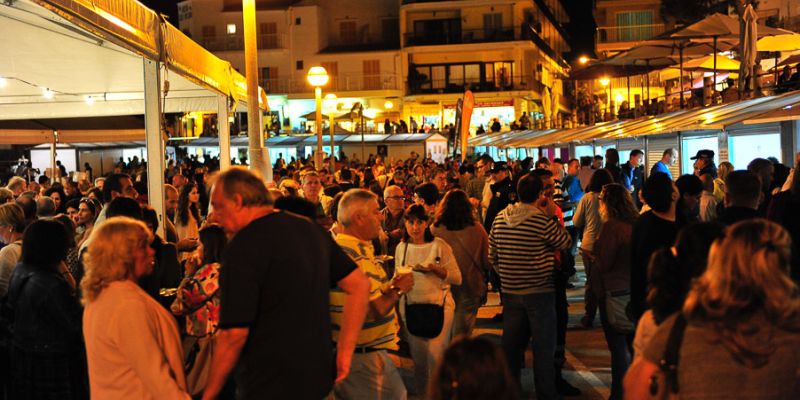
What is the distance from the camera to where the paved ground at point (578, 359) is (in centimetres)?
779

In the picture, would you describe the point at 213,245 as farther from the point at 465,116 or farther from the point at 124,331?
the point at 465,116

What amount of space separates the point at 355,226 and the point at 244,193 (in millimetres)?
1685

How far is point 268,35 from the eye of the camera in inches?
2584

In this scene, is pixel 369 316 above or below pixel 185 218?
below

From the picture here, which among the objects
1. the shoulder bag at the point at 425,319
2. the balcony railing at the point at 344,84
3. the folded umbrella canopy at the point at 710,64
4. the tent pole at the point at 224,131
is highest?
the balcony railing at the point at 344,84

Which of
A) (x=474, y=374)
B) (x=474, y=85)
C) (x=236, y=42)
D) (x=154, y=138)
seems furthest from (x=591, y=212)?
(x=236, y=42)

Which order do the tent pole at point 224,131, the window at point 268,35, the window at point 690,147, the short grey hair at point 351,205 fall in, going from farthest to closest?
the window at point 268,35, the window at point 690,147, the tent pole at point 224,131, the short grey hair at point 351,205

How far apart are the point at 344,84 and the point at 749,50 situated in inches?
1917

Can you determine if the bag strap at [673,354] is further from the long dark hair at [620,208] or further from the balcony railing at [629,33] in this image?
the balcony railing at [629,33]

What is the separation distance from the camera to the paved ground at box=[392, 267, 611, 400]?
7785 millimetres

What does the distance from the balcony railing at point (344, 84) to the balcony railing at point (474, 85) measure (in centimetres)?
218

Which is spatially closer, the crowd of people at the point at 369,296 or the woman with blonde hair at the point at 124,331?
the crowd of people at the point at 369,296

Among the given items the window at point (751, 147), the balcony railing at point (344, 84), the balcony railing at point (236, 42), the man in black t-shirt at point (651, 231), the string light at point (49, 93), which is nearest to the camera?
the man in black t-shirt at point (651, 231)

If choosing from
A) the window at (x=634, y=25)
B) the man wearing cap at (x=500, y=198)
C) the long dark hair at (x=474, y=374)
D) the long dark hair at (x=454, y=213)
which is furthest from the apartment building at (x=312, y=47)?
the long dark hair at (x=474, y=374)
